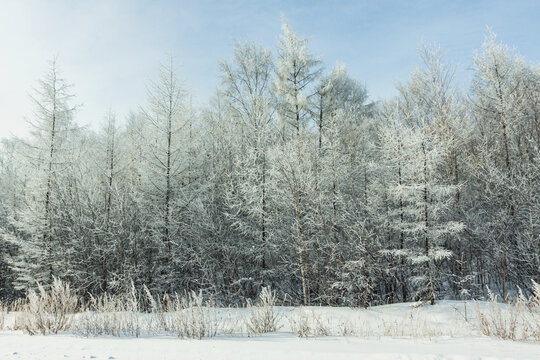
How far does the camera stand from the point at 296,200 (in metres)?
12.5

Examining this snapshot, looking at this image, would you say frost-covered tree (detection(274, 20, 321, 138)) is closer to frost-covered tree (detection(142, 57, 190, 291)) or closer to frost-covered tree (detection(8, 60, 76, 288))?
frost-covered tree (detection(142, 57, 190, 291))

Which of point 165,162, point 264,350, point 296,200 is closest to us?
point 264,350

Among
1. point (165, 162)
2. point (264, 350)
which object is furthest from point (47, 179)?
point (264, 350)

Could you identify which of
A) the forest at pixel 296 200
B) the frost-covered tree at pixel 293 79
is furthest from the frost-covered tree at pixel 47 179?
the frost-covered tree at pixel 293 79

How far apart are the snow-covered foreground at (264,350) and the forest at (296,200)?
→ 722cm

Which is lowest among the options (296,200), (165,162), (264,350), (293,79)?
(264,350)

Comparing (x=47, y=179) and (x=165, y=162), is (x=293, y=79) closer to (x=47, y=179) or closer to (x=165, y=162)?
(x=165, y=162)

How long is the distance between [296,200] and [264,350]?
8.66 meters

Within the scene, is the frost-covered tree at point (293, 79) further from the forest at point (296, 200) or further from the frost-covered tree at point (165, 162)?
the frost-covered tree at point (165, 162)

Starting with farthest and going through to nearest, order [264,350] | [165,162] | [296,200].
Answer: [165,162] → [296,200] → [264,350]

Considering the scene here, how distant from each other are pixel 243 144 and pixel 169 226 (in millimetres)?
5721

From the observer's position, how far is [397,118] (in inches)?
502

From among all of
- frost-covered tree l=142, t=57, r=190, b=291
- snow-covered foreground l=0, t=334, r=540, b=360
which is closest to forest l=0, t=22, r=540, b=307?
frost-covered tree l=142, t=57, r=190, b=291

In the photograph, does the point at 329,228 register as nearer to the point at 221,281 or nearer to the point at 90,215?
the point at 221,281
